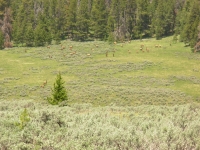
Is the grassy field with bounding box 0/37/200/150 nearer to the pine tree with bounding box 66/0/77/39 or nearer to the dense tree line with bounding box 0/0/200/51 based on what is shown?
the dense tree line with bounding box 0/0/200/51

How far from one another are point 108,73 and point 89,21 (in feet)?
147

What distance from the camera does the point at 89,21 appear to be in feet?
291

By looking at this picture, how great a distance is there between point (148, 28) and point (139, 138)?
90.5 metres

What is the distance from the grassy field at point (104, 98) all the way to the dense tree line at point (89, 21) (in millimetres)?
10703

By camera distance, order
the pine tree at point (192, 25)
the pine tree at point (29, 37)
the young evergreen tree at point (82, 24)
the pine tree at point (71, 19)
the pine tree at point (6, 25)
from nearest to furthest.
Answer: the pine tree at point (192, 25), the pine tree at point (29, 37), the pine tree at point (6, 25), the young evergreen tree at point (82, 24), the pine tree at point (71, 19)

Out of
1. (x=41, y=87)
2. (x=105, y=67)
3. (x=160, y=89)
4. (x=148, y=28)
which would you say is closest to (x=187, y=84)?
(x=160, y=89)

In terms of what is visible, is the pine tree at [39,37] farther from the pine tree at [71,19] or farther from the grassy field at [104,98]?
the pine tree at [71,19]

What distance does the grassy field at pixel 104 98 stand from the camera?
612 centimetres

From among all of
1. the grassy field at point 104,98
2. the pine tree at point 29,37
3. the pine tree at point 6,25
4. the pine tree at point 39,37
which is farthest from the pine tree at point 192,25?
the pine tree at point 6,25

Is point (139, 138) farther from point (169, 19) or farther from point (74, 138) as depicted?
point (169, 19)

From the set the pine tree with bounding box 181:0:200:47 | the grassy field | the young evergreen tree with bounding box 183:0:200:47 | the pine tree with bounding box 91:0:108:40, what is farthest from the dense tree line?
the grassy field

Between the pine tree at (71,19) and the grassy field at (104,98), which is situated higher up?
the pine tree at (71,19)

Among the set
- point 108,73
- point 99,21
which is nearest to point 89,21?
point 99,21

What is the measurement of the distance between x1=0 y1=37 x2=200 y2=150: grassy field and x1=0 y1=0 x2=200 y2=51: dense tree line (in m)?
10.7
